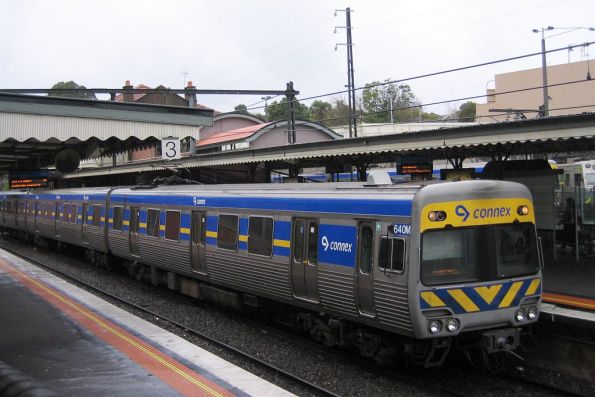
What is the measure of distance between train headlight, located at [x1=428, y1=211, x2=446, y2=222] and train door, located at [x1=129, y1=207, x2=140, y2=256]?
A: 946 centimetres

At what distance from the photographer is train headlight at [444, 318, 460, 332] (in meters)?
6.84

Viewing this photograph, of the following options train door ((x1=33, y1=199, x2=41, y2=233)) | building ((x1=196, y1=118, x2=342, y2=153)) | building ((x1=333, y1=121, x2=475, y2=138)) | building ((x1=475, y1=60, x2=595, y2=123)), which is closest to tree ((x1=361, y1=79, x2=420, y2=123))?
building ((x1=475, y1=60, x2=595, y2=123))

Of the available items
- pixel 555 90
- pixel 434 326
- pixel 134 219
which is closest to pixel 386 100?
pixel 555 90

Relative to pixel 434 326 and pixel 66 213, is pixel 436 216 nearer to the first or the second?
pixel 434 326

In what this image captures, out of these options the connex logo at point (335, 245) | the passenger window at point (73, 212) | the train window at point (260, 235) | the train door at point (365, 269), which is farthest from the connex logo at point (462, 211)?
the passenger window at point (73, 212)

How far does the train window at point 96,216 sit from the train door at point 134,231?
2.62 m

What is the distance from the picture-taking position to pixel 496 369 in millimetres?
8062

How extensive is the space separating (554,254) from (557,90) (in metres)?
48.4

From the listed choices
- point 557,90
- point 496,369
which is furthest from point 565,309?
point 557,90

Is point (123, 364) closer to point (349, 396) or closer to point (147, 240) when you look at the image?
point (349, 396)

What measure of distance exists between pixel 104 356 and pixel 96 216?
10.0m

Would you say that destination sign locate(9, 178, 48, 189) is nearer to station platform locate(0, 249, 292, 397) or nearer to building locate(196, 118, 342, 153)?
building locate(196, 118, 342, 153)

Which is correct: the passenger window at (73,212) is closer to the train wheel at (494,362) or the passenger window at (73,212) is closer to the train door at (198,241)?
the train door at (198,241)

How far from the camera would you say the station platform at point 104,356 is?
670 cm
